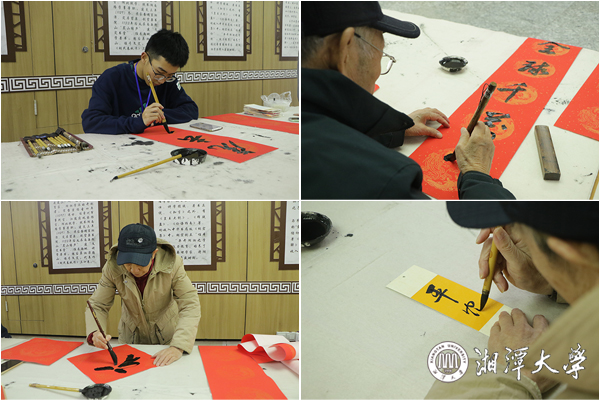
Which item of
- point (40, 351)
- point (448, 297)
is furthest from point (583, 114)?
point (40, 351)

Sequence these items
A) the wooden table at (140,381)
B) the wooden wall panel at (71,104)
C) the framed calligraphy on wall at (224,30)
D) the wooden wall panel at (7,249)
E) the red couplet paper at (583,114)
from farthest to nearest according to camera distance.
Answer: the framed calligraphy on wall at (224,30) → the wooden wall panel at (71,104) → the wooden wall panel at (7,249) → the red couplet paper at (583,114) → the wooden table at (140,381)

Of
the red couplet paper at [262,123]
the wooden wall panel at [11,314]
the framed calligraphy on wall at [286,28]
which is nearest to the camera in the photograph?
the red couplet paper at [262,123]

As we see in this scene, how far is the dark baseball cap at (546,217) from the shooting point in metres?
0.81

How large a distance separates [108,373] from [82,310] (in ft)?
5.79

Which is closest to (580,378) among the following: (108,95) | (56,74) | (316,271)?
(316,271)

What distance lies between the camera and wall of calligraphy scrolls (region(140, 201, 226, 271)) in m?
2.80

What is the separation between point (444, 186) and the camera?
Result: 1.21 metres

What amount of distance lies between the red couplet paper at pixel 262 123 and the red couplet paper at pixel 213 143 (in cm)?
35

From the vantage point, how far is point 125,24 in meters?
3.18

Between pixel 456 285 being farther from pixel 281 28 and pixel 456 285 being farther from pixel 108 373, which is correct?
pixel 281 28

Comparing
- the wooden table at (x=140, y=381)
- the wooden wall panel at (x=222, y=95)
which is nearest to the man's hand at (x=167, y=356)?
Answer: the wooden table at (x=140, y=381)

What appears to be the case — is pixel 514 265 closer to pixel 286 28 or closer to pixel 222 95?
pixel 222 95

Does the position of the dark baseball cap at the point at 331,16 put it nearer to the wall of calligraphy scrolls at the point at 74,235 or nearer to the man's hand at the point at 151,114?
the man's hand at the point at 151,114

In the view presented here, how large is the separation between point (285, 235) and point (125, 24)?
2042 millimetres
